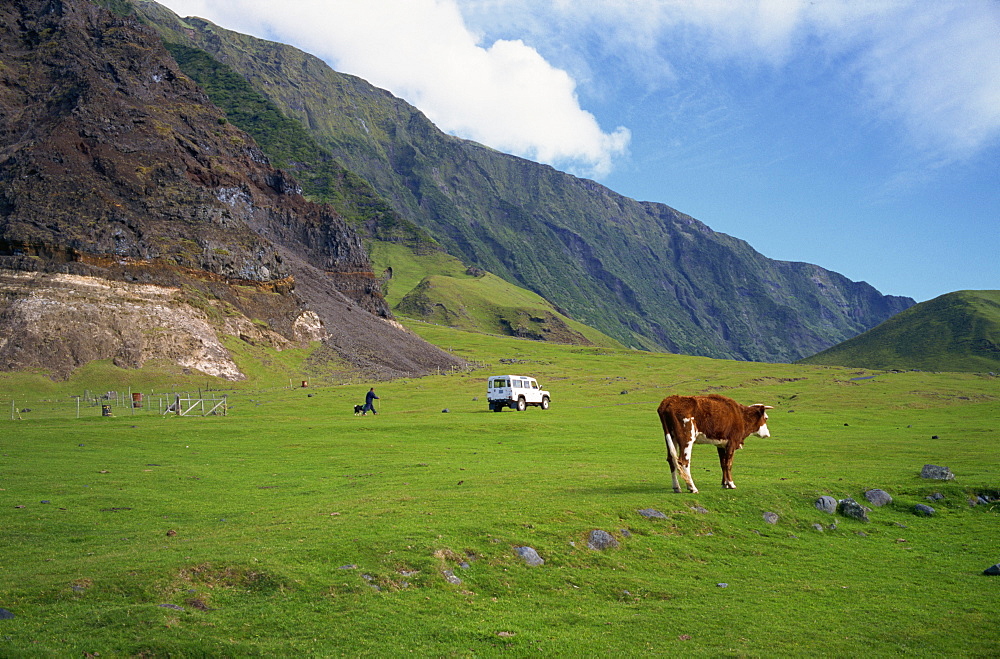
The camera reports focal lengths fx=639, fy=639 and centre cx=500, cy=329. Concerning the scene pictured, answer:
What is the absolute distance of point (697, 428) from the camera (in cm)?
2306

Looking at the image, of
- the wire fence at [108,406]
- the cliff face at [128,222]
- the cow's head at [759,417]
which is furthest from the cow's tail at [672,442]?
the cliff face at [128,222]

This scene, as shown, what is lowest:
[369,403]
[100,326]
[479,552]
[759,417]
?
[479,552]

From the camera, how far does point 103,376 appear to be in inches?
3142

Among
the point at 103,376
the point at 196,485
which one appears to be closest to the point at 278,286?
the point at 103,376

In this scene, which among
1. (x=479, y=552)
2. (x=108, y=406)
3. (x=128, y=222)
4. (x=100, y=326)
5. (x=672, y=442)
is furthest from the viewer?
(x=128, y=222)

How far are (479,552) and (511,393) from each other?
4590 centimetres

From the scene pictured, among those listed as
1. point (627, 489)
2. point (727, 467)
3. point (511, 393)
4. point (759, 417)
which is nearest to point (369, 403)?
point (511, 393)

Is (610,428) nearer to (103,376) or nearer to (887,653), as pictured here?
(887,653)

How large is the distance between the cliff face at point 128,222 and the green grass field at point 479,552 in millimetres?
53963

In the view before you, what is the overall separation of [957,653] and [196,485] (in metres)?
25.1

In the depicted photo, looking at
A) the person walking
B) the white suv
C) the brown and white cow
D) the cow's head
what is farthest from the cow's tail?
the white suv

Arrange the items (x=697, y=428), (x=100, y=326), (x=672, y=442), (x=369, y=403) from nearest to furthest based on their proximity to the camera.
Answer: (x=672, y=442) → (x=697, y=428) → (x=369, y=403) → (x=100, y=326)

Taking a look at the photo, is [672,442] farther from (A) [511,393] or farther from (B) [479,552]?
(A) [511,393]

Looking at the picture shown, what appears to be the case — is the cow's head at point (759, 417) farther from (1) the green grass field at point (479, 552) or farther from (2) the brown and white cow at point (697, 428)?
(1) the green grass field at point (479, 552)
